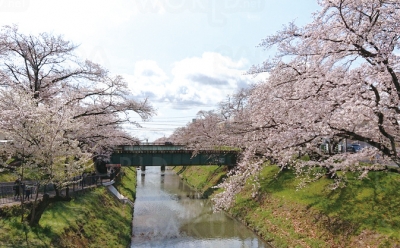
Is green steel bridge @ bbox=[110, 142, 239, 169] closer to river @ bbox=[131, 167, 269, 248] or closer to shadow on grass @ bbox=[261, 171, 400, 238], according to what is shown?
river @ bbox=[131, 167, 269, 248]

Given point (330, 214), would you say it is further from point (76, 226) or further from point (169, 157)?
point (169, 157)

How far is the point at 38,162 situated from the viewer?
14.2 metres

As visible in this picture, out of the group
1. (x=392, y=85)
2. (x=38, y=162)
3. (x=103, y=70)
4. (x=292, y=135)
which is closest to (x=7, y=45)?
(x=103, y=70)

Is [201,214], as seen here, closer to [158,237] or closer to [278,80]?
[158,237]

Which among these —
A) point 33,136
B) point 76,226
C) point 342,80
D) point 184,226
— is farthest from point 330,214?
point 33,136

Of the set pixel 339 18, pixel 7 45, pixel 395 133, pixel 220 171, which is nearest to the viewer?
pixel 339 18

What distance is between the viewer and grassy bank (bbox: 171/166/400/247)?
16406 millimetres

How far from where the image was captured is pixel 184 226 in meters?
24.8

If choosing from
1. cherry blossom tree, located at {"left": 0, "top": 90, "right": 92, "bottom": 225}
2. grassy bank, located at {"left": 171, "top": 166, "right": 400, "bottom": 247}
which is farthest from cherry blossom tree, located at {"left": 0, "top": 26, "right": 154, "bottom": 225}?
grassy bank, located at {"left": 171, "top": 166, "right": 400, "bottom": 247}

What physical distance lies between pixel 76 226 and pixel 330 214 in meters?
14.8

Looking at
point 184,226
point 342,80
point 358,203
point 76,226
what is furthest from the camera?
point 184,226

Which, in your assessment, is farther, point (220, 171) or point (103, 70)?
point (220, 171)

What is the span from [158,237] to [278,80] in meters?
14.7

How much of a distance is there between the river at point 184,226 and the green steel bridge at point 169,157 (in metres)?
4.47
